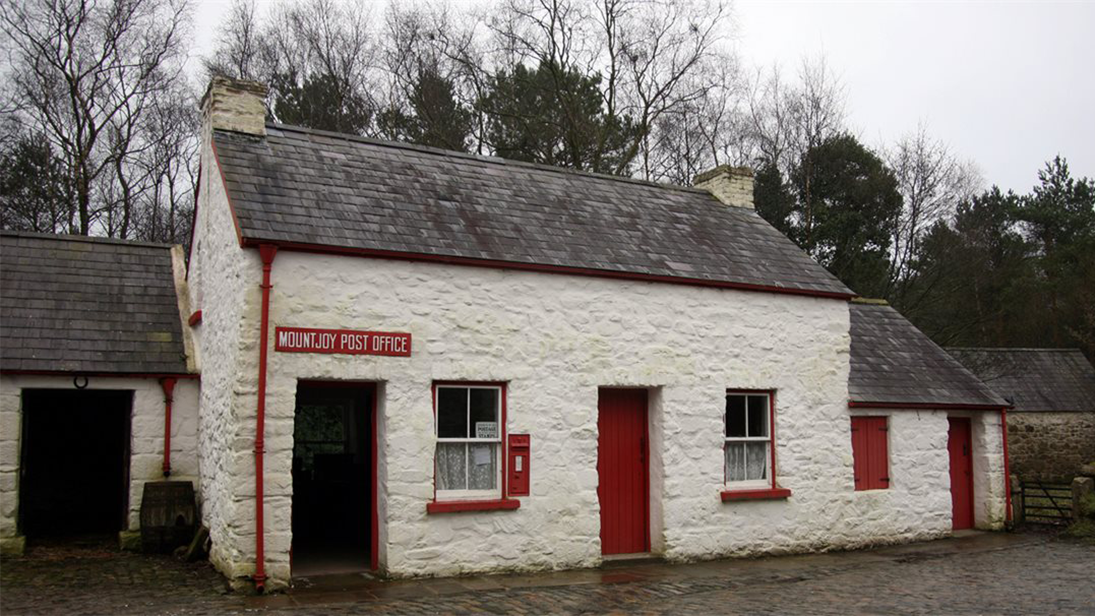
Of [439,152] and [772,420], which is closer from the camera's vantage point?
[772,420]

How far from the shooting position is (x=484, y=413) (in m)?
11.1

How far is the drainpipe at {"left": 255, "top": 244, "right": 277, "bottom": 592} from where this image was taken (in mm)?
9422

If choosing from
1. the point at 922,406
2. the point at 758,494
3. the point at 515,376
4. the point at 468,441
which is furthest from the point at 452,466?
the point at 922,406

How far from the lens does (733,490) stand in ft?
41.4

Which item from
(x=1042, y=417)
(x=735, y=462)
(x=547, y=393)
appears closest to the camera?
(x=547, y=393)

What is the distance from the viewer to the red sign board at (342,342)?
32.5 feet

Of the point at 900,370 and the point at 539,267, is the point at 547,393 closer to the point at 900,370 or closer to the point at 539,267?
the point at 539,267

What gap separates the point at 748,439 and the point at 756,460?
34 centimetres

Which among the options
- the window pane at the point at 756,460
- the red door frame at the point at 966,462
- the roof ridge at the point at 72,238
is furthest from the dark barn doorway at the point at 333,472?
the red door frame at the point at 966,462

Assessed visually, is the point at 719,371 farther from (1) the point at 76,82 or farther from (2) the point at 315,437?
(1) the point at 76,82

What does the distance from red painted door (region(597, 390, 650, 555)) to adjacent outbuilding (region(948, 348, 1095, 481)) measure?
18429 mm

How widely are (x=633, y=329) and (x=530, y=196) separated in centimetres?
260

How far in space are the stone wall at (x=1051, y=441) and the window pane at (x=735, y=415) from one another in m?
18.8

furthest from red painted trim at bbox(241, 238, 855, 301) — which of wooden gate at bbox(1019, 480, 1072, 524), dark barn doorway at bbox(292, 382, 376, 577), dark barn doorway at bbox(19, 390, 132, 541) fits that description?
dark barn doorway at bbox(19, 390, 132, 541)
